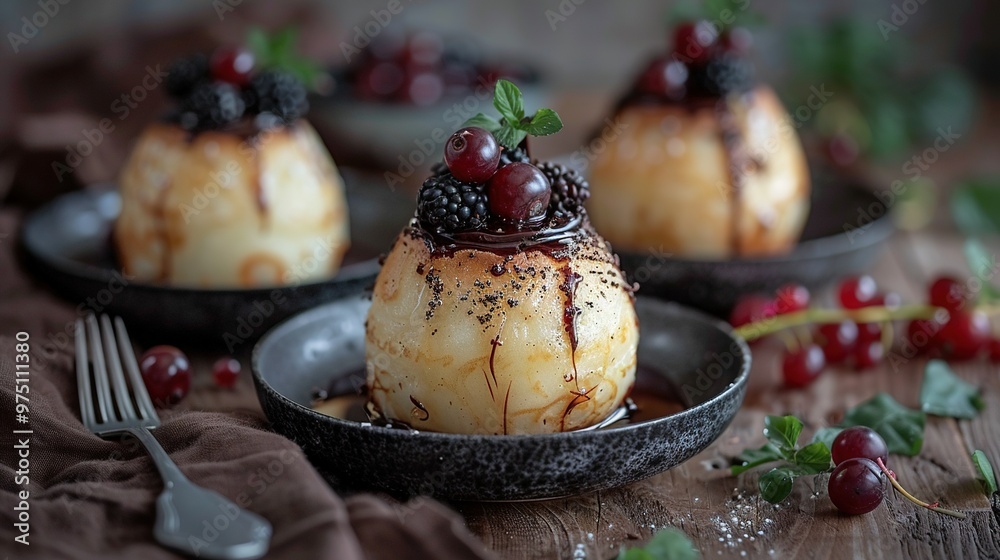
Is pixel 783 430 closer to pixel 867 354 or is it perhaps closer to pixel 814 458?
pixel 814 458

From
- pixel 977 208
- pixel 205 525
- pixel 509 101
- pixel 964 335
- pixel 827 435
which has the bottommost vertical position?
pixel 977 208

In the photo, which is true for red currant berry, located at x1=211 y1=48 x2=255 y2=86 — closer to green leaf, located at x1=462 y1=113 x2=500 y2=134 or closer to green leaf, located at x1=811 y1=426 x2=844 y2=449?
green leaf, located at x1=462 y1=113 x2=500 y2=134

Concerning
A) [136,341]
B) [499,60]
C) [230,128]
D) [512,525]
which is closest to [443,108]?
[499,60]

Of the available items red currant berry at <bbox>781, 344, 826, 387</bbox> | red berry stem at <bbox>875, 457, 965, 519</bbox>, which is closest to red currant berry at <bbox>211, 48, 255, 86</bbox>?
red currant berry at <bbox>781, 344, 826, 387</bbox>

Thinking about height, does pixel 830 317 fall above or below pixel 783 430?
below

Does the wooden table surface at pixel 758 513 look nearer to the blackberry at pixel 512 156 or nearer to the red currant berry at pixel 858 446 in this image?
the red currant berry at pixel 858 446

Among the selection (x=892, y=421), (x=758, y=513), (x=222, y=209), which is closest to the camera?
(x=758, y=513)

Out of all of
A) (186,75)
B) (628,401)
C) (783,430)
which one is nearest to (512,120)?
(628,401)

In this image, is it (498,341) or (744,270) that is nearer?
(498,341)
